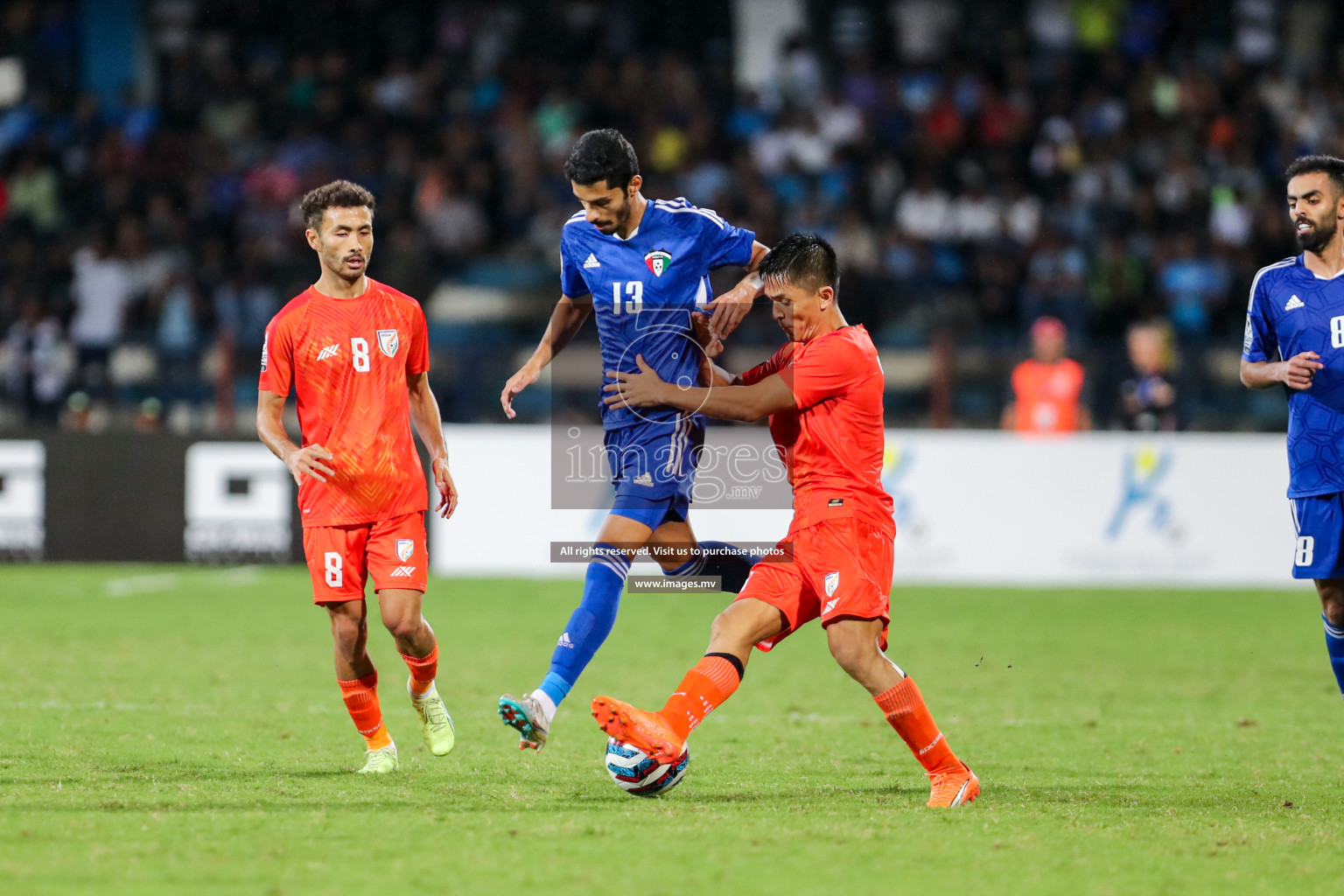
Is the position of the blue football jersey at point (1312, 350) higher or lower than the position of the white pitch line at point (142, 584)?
higher

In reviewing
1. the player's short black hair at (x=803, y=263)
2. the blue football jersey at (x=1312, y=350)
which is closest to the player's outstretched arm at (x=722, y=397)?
the player's short black hair at (x=803, y=263)

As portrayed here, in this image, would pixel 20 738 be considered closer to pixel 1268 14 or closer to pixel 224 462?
pixel 224 462

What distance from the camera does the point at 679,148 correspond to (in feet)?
63.4

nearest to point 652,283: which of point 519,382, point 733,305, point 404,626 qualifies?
point 733,305

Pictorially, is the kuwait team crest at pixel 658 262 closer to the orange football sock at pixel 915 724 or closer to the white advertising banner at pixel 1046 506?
the orange football sock at pixel 915 724

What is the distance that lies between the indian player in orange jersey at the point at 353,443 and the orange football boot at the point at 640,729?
1.22 metres

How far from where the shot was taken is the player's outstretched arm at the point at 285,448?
5961 millimetres

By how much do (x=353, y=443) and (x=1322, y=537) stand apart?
3855 millimetres

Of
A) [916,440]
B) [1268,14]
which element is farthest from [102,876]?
[1268,14]

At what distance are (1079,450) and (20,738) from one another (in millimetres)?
10070

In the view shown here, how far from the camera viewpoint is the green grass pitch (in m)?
4.55

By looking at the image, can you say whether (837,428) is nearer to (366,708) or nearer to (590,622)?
(590,622)

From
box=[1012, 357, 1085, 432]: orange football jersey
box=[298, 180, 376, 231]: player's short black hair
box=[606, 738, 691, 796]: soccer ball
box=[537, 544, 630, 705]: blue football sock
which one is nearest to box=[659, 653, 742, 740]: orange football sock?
box=[606, 738, 691, 796]: soccer ball

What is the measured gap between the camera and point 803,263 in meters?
5.77
